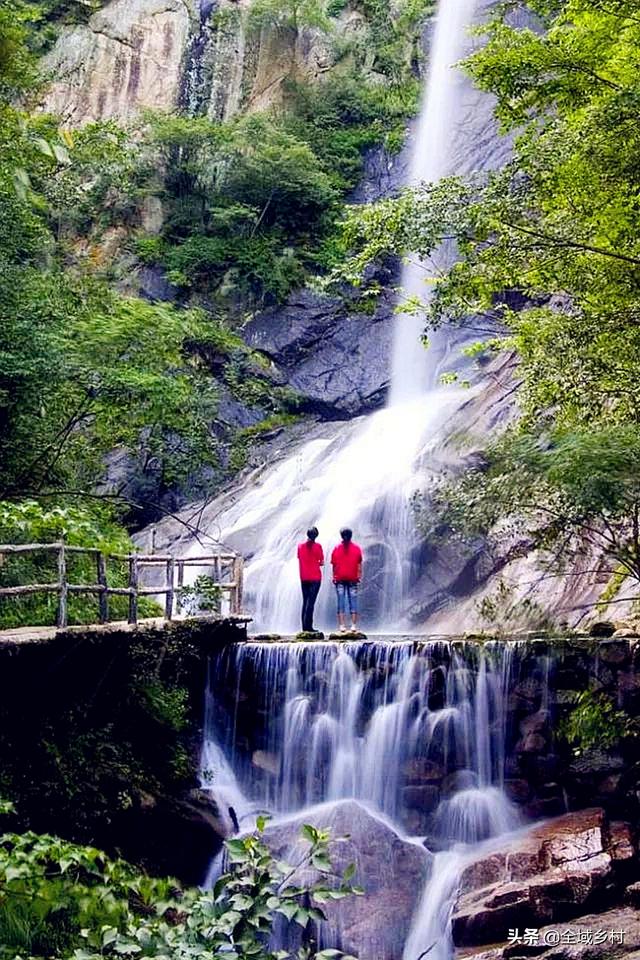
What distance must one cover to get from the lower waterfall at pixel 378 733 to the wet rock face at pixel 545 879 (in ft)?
2.13

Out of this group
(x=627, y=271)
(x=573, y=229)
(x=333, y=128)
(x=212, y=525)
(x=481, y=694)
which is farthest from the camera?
(x=333, y=128)

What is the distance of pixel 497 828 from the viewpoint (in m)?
9.80

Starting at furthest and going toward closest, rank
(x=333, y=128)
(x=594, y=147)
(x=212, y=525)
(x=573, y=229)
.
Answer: (x=333, y=128) < (x=212, y=525) < (x=573, y=229) < (x=594, y=147)

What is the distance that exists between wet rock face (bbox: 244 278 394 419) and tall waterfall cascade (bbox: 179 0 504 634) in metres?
0.52

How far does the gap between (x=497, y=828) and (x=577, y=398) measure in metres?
4.52

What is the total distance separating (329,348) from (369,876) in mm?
17583

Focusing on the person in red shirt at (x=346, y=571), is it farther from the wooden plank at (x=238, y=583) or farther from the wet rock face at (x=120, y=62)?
the wet rock face at (x=120, y=62)

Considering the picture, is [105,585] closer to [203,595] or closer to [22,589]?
[22,589]

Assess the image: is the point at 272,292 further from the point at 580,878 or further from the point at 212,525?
the point at 580,878

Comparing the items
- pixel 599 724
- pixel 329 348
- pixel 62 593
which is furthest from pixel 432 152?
pixel 599 724

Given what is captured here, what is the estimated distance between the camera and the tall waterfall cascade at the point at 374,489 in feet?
54.5

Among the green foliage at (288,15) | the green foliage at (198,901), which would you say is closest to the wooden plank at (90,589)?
the green foliage at (198,901)

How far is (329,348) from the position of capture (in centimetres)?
2517

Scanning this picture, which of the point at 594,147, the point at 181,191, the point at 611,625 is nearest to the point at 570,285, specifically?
the point at 594,147
